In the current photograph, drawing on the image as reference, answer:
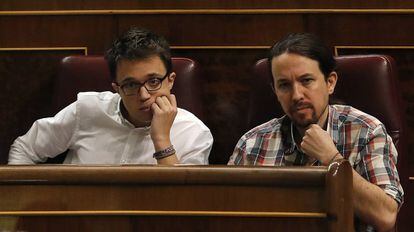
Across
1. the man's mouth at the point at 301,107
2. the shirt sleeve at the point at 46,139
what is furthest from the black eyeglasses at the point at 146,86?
the man's mouth at the point at 301,107

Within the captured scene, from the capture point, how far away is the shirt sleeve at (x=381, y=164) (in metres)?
0.88

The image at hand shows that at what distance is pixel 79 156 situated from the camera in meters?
1.13

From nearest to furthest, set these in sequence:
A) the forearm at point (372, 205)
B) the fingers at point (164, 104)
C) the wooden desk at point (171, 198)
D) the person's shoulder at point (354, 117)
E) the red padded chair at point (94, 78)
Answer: the wooden desk at point (171, 198) → the forearm at point (372, 205) → the person's shoulder at point (354, 117) → the fingers at point (164, 104) → the red padded chair at point (94, 78)

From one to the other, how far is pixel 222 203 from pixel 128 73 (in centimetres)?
45

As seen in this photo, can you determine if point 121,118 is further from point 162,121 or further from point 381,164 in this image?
point 381,164

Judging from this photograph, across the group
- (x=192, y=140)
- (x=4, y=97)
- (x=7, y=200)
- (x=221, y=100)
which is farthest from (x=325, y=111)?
(x=4, y=97)

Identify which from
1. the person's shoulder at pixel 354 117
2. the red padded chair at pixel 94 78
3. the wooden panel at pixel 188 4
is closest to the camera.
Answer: the person's shoulder at pixel 354 117

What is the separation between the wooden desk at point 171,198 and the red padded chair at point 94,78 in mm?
500

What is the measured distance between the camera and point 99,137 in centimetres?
112

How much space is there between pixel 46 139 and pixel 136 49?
0.68ft

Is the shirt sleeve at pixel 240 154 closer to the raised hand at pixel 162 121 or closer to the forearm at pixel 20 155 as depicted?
the raised hand at pixel 162 121

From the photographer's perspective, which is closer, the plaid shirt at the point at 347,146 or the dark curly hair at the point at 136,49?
the plaid shirt at the point at 347,146

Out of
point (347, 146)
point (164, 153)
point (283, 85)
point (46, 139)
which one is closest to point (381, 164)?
point (347, 146)

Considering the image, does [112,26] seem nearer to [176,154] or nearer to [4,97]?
[4,97]
